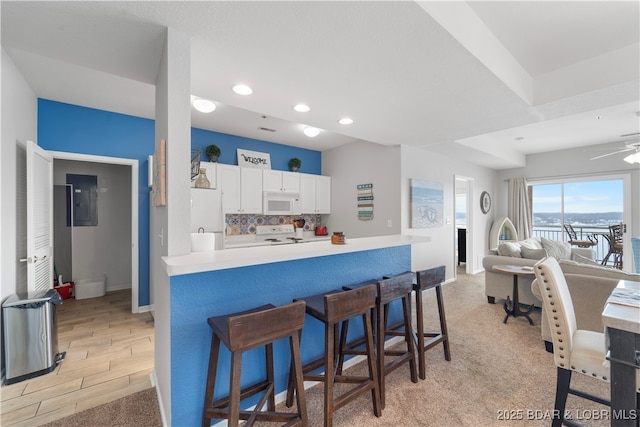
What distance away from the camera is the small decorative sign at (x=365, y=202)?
4625 millimetres

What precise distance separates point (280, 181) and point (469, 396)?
366 cm

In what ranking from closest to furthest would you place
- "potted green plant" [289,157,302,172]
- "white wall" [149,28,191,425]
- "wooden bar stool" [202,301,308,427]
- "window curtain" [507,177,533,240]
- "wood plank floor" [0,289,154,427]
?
1. "wooden bar stool" [202,301,308,427]
2. "white wall" [149,28,191,425]
3. "wood plank floor" [0,289,154,427]
4. "potted green plant" [289,157,302,172]
5. "window curtain" [507,177,533,240]

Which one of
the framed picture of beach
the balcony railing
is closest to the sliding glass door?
the balcony railing

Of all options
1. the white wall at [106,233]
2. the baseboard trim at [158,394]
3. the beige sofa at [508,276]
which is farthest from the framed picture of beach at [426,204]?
the white wall at [106,233]

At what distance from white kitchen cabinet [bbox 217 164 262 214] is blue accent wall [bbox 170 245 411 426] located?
2.41 m

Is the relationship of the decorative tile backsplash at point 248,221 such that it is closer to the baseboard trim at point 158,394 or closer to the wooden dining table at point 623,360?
the baseboard trim at point 158,394

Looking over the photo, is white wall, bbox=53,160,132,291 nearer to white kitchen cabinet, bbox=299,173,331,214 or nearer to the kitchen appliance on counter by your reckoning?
the kitchen appliance on counter

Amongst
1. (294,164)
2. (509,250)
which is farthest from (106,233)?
(509,250)

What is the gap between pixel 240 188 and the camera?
423cm

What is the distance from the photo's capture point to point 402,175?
4.21m

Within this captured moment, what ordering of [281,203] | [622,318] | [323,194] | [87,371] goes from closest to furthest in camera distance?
1. [622,318]
2. [87,371]
3. [281,203]
4. [323,194]

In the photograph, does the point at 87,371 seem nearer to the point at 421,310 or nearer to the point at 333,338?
the point at 333,338

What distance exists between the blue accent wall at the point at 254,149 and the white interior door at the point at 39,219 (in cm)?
170

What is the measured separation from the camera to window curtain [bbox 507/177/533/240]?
20.5 ft
